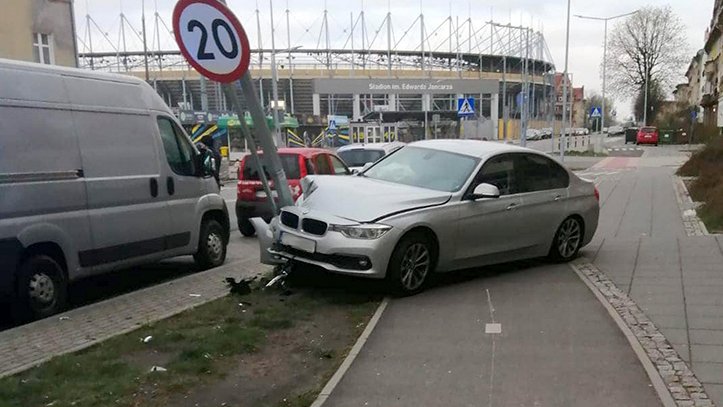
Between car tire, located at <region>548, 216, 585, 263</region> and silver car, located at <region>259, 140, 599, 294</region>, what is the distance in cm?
1

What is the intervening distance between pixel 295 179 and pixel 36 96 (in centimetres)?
602

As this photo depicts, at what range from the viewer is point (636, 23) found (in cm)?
7638

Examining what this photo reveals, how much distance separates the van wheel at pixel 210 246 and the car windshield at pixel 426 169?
2.46 metres

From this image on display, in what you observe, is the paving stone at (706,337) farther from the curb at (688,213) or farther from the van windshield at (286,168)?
the van windshield at (286,168)

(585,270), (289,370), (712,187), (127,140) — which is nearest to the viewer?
(289,370)

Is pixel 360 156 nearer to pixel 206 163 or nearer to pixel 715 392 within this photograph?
pixel 206 163

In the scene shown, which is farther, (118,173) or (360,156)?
(360,156)

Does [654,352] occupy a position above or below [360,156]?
below

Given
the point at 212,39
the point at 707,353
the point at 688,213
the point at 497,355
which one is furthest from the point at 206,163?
the point at 688,213

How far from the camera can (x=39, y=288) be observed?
6.29 m

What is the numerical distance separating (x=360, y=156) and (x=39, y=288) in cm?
1148

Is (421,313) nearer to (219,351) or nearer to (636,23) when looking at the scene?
(219,351)

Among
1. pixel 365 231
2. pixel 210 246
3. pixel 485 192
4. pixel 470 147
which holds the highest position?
pixel 470 147

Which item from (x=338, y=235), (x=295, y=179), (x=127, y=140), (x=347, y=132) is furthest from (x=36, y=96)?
(x=347, y=132)
